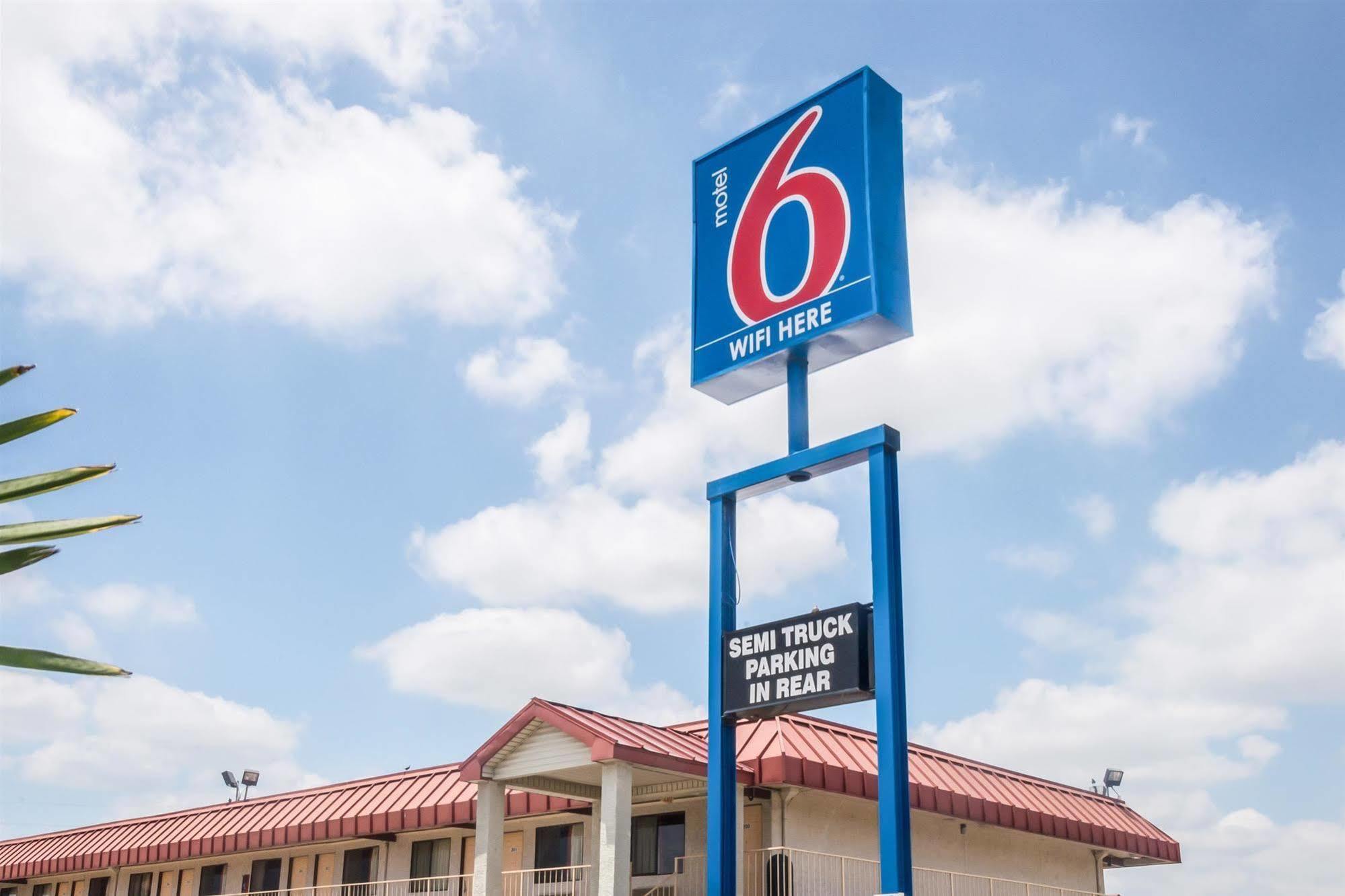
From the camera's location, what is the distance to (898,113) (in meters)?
16.6

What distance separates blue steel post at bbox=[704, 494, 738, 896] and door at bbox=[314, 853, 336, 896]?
19.0 m

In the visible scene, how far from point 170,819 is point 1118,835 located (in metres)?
24.1

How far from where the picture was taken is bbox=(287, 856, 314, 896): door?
108 feet

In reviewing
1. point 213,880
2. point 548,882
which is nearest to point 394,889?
point 548,882

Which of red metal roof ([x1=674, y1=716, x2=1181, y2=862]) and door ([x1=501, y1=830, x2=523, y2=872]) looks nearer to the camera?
red metal roof ([x1=674, y1=716, x2=1181, y2=862])

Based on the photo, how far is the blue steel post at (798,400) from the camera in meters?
16.2

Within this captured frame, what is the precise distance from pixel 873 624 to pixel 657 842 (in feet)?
38.6

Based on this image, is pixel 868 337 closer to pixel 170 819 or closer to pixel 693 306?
pixel 693 306

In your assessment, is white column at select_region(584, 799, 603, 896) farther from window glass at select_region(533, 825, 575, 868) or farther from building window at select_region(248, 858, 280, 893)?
building window at select_region(248, 858, 280, 893)

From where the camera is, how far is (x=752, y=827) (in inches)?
915

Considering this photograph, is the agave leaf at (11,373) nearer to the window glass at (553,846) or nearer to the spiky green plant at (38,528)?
the spiky green plant at (38,528)

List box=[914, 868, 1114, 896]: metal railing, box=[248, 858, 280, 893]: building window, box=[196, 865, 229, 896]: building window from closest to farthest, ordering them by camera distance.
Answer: box=[914, 868, 1114, 896]: metal railing, box=[248, 858, 280, 893]: building window, box=[196, 865, 229, 896]: building window

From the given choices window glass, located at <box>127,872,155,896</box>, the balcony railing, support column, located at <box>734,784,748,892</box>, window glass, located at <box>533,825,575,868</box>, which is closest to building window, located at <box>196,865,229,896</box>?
window glass, located at <box>127,872,155,896</box>

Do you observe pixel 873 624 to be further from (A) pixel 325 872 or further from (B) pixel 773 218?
(A) pixel 325 872
